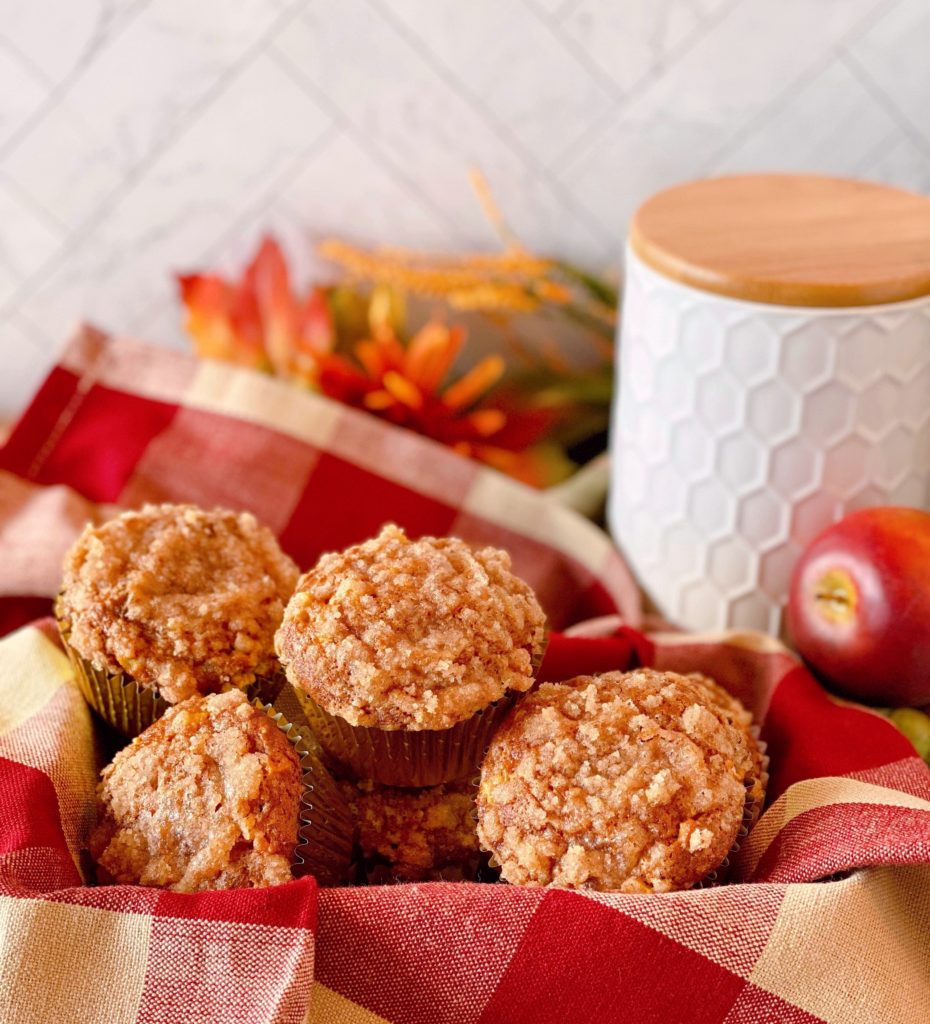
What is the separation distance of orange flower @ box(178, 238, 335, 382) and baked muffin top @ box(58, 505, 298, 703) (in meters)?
0.60

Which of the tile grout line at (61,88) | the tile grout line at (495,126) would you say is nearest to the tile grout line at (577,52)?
the tile grout line at (495,126)

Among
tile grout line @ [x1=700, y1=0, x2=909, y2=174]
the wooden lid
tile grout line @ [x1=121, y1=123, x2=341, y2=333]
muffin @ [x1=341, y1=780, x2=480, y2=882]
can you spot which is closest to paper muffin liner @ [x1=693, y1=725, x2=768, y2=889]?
muffin @ [x1=341, y1=780, x2=480, y2=882]

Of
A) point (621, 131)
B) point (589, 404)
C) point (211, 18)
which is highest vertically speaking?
point (211, 18)

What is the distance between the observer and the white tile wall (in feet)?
5.11

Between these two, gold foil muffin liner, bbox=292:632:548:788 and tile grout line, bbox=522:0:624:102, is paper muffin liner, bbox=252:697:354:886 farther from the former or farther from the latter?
tile grout line, bbox=522:0:624:102

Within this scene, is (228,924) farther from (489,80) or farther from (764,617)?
(489,80)

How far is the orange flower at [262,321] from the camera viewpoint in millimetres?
1563

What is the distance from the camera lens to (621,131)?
5.38 feet

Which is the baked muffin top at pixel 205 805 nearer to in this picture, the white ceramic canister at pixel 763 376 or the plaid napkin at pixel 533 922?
the plaid napkin at pixel 533 922

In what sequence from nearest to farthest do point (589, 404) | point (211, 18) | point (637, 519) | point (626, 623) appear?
point (626, 623), point (637, 519), point (211, 18), point (589, 404)

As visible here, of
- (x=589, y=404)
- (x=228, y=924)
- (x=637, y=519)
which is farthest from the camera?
(x=589, y=404)

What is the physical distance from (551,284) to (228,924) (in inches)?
43.6

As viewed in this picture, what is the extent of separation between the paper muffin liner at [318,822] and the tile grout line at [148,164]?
1066 millimetres

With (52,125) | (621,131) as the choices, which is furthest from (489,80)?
(52,125)
